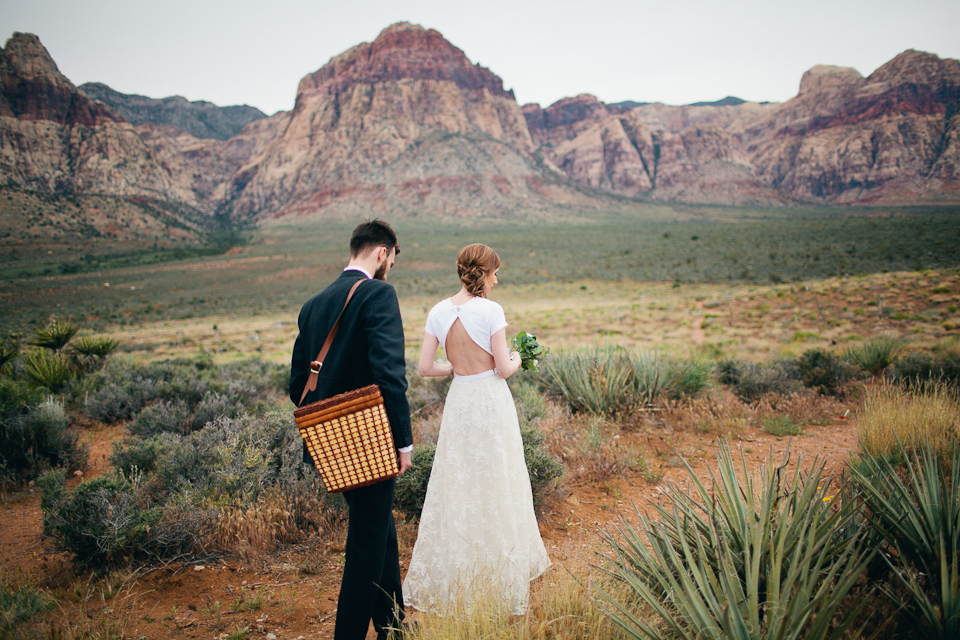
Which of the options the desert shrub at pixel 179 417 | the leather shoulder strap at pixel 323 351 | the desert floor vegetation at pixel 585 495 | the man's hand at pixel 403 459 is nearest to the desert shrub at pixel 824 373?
the desert floor vegetation at pixel 585 495

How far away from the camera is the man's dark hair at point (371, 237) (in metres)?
2.26

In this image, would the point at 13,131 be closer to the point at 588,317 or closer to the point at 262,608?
the point at 588,317

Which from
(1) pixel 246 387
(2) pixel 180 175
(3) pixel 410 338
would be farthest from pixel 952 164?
(2) pixel 180 175

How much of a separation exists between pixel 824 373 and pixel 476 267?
6878 millimetres

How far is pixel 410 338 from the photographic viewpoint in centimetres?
1897

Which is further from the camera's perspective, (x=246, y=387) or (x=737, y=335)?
(x=737, y=335)

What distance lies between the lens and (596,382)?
5.85 m

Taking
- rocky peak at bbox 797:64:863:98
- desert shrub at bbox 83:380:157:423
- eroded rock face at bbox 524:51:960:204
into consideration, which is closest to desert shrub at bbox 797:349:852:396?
desert shrub at bbox 83:380:157:423

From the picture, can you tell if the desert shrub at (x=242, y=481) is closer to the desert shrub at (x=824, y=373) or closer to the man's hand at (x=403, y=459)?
the man's hand at (x=403, y=459)

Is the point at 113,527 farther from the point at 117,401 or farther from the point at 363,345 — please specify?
the point at 117,401

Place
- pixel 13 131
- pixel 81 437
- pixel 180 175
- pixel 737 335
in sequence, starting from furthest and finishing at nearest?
pixel 180 175
pixel 13 131
pixel 737 335
pixel 81 437

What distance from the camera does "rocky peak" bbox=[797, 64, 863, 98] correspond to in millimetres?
155875

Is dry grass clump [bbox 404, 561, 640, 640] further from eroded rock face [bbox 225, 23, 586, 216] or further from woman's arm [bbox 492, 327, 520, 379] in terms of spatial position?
eroded rock face [bbox 225, 23, 586, 216]

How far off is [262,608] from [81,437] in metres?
4.97
